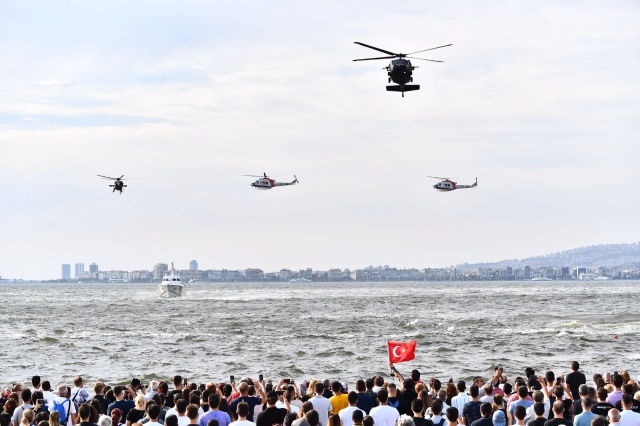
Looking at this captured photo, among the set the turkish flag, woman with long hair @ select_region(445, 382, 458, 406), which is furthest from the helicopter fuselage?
woman with long hair @ select_region(445, 382, 458, 406)

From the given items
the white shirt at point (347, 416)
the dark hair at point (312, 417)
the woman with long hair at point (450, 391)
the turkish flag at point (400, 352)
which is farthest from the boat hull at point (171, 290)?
the dark hair at point (312, 417)

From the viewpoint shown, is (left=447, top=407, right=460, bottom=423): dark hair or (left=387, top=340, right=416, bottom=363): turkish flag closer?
(left=447, top=407, right=460, bottom=423): dark hair

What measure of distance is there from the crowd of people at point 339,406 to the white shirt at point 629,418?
0.01m

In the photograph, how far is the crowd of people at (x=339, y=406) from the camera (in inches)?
498

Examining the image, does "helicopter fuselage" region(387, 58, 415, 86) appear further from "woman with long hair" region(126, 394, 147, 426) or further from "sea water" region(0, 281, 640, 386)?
"woman with long hair" region(126, 394, 147, 426)

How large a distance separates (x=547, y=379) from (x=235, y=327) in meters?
52.5

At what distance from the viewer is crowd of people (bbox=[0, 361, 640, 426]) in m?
12.6

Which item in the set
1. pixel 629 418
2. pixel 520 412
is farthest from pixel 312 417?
pixel 629 418

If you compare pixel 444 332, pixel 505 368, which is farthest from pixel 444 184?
pixel 505 368

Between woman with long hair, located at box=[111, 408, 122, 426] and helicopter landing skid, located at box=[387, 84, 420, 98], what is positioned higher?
helicopter landing skid, located at box=[387, 84, 420, 98]

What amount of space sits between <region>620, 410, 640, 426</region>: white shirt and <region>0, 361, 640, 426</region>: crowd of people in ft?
0.04

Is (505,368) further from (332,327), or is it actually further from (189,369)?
(332,327)

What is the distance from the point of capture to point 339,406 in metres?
15.1

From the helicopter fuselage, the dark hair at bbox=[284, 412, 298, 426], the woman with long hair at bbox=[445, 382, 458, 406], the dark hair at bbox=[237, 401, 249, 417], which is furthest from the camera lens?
the helicopter fuselage
